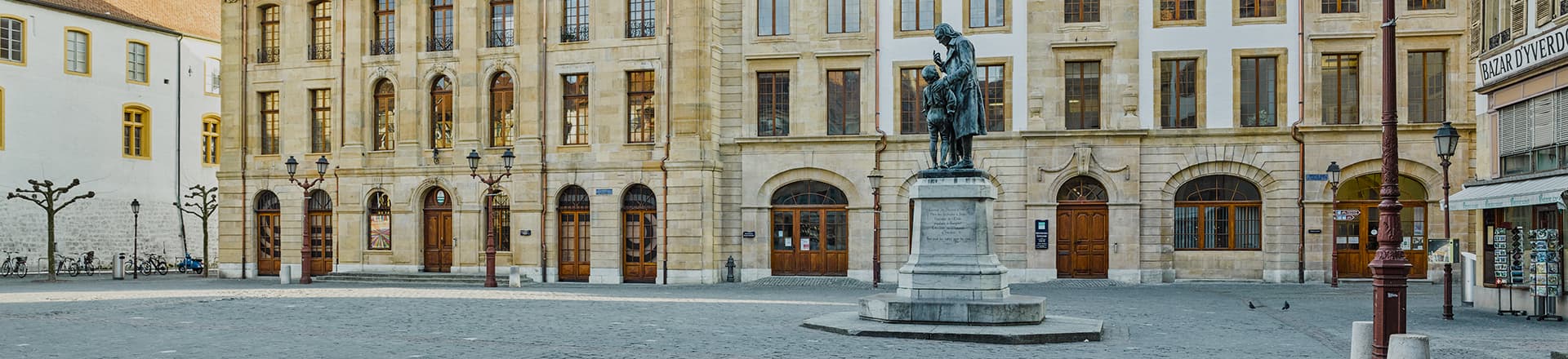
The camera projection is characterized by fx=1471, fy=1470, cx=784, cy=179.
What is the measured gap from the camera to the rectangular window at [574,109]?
3581 centimetres

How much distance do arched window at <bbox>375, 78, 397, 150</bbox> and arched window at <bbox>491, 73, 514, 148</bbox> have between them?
297cm

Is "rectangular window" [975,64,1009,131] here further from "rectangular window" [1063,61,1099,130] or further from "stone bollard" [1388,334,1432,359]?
"stone bollard" [1388,334,1432,359]

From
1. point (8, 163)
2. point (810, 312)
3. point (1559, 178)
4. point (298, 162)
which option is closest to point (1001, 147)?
point (810, 312)

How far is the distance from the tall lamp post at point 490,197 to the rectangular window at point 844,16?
8.06 meters

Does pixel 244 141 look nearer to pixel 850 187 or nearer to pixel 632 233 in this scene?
pixel 632 233

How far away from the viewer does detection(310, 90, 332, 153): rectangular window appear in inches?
1526

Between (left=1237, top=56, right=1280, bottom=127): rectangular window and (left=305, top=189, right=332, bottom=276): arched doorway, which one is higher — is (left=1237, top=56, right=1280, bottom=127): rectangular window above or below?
above

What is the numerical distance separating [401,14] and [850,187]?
12236 millimetres

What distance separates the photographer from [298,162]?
127 feet

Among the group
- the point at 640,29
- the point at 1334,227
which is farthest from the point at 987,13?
the point at 1334,227

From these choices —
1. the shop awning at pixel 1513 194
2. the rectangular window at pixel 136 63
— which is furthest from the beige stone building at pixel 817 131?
the rectangular window at pixel 136 63

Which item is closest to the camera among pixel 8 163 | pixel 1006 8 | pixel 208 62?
pixel 1006 8

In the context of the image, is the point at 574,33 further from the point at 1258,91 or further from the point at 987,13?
the point at 1258,91

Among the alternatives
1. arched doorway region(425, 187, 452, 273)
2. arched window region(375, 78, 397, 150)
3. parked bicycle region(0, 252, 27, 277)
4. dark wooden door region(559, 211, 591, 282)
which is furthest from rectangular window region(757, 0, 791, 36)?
parked bicycle region(0, 252, 27, 277)
